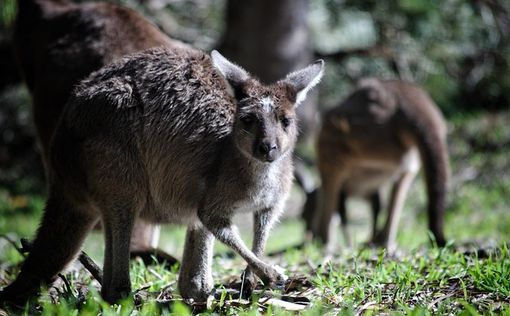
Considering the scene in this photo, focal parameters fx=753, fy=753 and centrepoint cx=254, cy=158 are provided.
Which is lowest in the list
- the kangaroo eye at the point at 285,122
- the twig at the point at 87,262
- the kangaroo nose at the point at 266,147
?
the twig at the point at 87,262

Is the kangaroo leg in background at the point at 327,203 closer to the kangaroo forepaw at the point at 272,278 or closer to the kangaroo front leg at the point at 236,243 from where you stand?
the kangaroo front leg at the point at 236,243

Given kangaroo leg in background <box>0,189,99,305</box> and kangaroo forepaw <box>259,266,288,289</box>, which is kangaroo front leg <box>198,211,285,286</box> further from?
kangaroo leg in background <box>0,189,99,305</box>

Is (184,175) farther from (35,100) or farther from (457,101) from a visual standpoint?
(457,101)

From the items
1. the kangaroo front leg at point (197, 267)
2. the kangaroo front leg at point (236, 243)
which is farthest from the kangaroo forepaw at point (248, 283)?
the kangaroo front leg at point (197, 267)

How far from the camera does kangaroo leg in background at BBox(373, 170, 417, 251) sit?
25.6 ft

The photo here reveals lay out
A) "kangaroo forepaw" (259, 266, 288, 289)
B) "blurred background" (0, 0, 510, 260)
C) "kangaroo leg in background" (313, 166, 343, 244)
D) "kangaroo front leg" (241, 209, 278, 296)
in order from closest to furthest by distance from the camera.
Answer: "kangaroo forepaw" (259, 266, 288, 289) < "kangaroo front leg" (241, 209, 278, 296) < "kangaroo leg in background" (313, 166, 343, 244) < "blurred background" (0, 0, 510, 260)

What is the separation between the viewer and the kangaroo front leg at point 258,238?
4293mm

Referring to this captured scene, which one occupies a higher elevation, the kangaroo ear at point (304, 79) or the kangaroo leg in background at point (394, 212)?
the kangaroo ear at point (304, 79)

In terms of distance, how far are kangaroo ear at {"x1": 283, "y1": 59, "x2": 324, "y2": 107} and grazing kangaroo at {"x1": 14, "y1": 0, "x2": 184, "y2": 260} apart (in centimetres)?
159

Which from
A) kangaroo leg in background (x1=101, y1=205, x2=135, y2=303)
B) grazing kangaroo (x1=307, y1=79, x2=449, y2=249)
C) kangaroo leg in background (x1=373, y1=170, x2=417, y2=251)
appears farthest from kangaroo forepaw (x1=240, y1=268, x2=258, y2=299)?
kangaroo leg in background (x1=373, y1=170, x2=417, y2=251)

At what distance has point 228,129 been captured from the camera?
4.61 meters

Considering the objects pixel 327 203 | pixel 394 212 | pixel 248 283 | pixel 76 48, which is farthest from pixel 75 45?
pixel 394 212

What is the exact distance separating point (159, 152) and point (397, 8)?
627 centimetres

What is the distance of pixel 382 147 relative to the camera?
796cm
